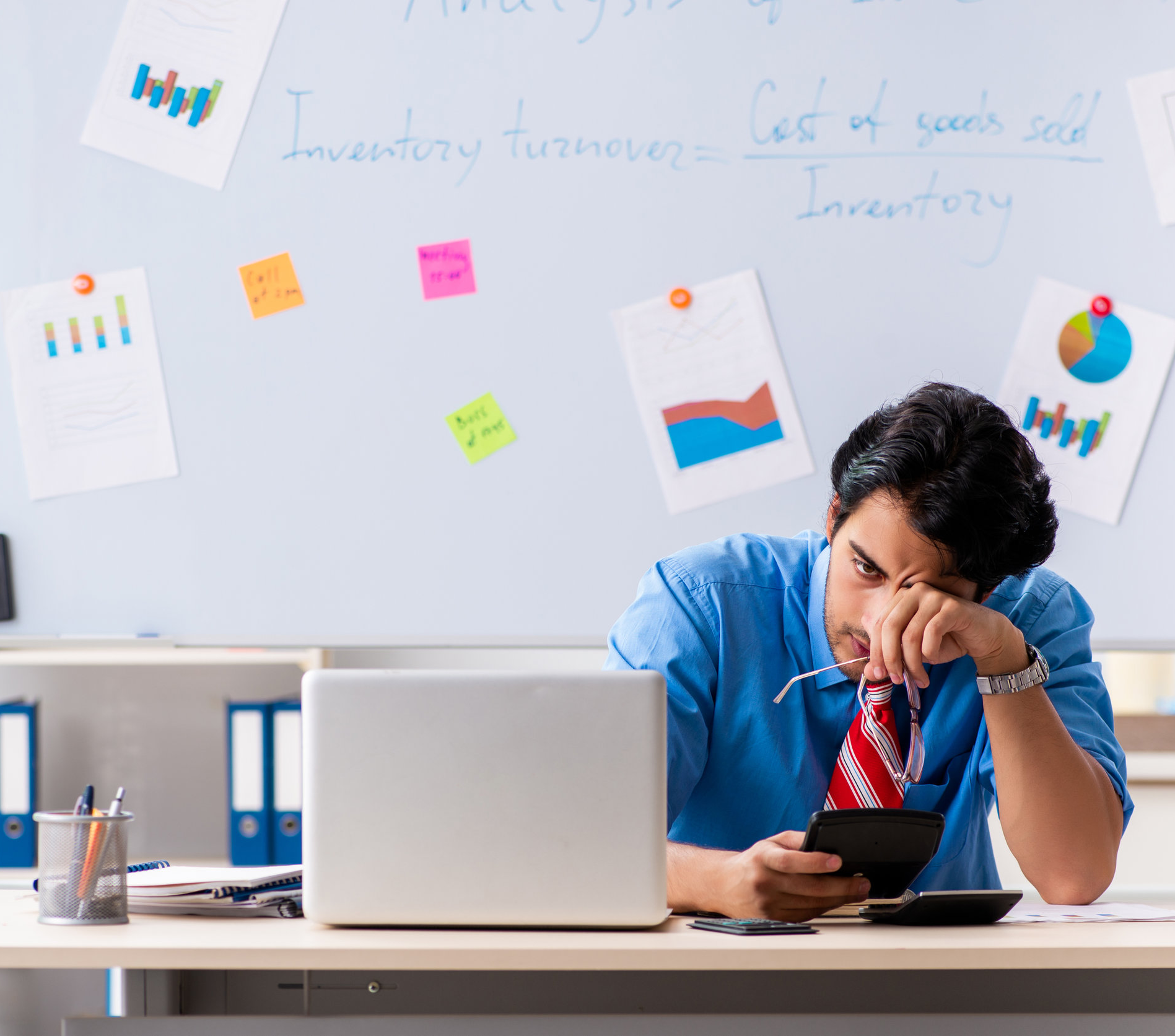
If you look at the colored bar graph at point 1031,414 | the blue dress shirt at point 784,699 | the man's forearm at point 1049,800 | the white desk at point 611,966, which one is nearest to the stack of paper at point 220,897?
the white desk at point 611,966

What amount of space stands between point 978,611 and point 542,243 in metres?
0.91

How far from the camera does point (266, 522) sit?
1.75 meters

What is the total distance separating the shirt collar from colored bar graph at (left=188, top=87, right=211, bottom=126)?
110 centimetres

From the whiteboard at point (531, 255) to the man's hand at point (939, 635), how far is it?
64 centimetres

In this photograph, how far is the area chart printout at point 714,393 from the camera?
1.76 metres

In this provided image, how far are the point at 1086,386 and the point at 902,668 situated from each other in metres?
0.80

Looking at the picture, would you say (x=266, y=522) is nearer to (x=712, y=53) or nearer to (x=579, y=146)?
(x=579, y=146)

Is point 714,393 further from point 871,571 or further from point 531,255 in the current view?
point 871,571

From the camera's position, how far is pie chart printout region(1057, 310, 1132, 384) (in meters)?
1.76

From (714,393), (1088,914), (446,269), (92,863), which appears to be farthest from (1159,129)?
(92,863)

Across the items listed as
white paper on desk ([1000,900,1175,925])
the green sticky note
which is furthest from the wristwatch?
the green sticky note

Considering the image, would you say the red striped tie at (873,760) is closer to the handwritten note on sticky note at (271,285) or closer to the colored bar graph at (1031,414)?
the colored bar graph at (1031,414)

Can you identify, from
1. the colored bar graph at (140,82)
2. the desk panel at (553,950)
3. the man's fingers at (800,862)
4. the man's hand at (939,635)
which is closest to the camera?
the desk panel at (553,950)

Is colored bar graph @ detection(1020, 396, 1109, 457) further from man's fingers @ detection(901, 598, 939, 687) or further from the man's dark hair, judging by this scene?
man's fingers @ detection(901, 598, 939, 687)
